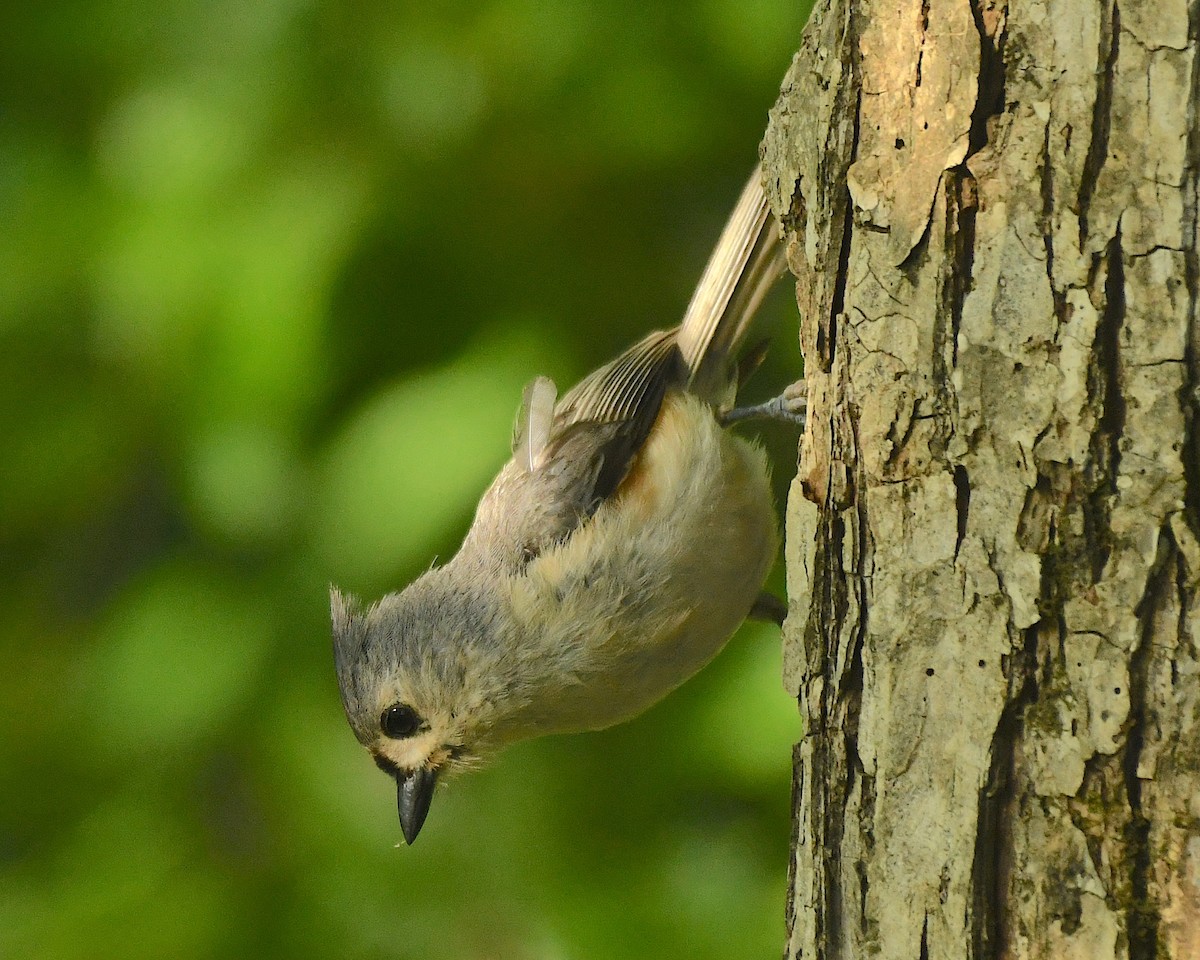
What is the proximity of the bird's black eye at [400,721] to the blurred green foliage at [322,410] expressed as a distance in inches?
5.3

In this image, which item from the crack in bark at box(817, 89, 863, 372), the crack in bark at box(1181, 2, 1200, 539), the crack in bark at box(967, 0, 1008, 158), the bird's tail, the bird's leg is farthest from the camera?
the bird's leg

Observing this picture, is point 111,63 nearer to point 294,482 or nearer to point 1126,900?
point 294,482

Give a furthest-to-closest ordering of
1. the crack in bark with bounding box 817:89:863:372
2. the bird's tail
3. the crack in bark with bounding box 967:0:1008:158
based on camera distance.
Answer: the bird's tail < the crack in bark with bounding box 817:89:863:372 < the crack in bark with bounding box 967:0:1008:158

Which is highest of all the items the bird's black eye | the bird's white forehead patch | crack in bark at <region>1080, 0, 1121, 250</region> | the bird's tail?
the bird's tail

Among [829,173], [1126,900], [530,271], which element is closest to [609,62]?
[530,271]

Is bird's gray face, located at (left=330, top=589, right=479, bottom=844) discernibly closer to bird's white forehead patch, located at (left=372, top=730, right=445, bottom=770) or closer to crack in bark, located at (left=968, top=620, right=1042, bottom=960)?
bird's white forehead patch, located at (left=372, top=730, right=445, bottom=770)

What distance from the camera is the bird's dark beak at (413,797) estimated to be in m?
2.87

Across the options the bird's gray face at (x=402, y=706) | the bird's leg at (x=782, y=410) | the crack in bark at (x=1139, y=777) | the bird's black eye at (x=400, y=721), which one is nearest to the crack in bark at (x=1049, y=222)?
the crack in bark at (x=1139, y=777)

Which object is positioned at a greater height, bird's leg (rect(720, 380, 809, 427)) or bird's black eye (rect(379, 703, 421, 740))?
bird's leg (rect(720, 380, 809, 427))

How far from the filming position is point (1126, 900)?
4.40 ft

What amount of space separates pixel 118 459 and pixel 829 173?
1938mm

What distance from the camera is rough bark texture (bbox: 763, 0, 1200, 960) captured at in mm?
1303

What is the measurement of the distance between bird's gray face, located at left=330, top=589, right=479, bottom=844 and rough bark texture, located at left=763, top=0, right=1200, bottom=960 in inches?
53.7

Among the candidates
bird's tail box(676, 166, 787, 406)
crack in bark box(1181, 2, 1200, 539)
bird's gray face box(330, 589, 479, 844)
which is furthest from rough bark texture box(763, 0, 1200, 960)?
bird's gray face box(330, 589, 479, 844)
